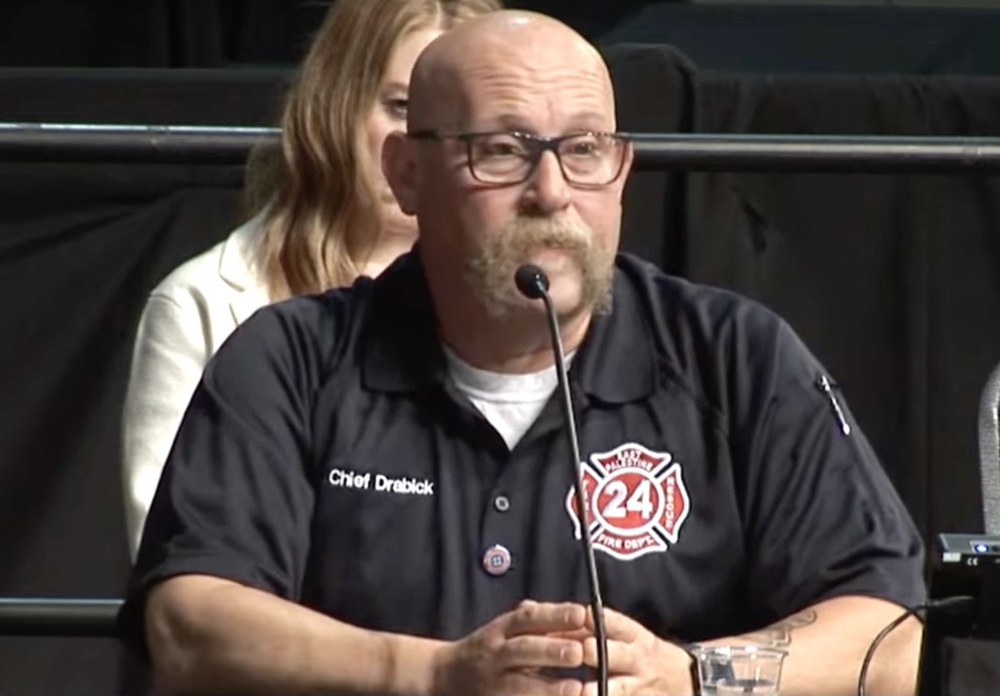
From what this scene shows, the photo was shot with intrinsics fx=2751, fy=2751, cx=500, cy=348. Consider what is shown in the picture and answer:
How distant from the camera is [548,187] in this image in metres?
2.84

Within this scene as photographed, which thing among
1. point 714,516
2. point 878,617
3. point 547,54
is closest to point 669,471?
point 714,516

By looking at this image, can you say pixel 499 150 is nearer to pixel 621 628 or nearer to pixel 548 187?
pixel 548 187

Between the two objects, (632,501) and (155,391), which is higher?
(632,501)

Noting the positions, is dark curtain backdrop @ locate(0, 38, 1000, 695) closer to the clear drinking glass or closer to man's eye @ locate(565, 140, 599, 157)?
man's eye @ locate(565, 140, 599, 157)

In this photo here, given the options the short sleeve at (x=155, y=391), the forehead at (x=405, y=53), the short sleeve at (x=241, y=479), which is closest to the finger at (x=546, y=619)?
the short sleeve at (x=241, y=479)

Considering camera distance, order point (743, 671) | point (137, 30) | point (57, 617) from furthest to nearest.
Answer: point (137, 30) < point (57, 617) < point (743, 671)

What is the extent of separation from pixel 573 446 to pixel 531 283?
0.75 ft

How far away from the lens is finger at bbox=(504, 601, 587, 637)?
8.29 ft

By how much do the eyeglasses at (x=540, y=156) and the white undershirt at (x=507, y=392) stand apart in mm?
212

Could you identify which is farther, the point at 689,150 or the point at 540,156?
the point at 689,150

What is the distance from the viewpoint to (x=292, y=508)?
9.31ft

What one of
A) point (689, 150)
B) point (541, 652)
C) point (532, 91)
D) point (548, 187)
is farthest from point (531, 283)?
point (689, 150)

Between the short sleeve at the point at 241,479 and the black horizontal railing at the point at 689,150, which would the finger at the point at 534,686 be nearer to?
the short sleeve at the point at 241,479

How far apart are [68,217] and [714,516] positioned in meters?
1.43
